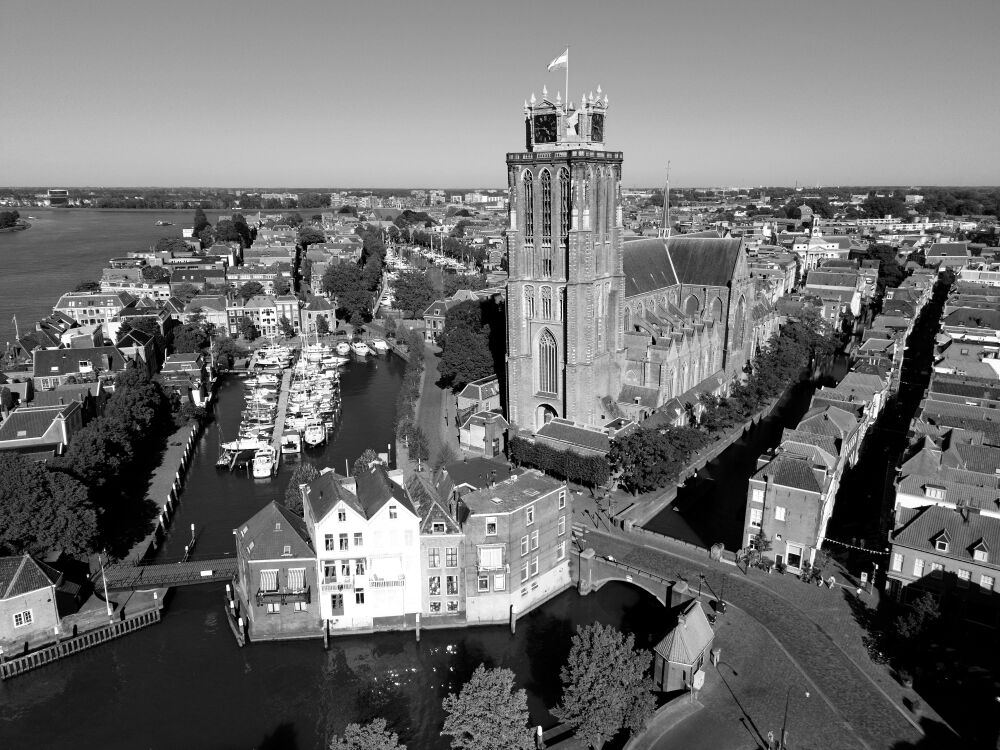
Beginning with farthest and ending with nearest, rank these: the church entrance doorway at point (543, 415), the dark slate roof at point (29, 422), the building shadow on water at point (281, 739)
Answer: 1. the church entrance doorway at point (543, 415)
2. the dark slate roof at point (29, 422)
3. the building shadow on water at point (281, 739)

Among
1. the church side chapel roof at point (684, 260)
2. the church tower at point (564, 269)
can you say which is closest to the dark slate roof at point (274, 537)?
the church tower at point (564, 269)

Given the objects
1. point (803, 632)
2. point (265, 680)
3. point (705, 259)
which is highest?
point (705, 259)

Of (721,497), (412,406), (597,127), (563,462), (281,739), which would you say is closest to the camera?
→ (281,739)

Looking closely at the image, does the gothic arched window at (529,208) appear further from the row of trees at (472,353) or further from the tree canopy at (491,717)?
the tree canopy at (491,717)

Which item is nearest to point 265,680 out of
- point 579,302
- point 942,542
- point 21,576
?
point 21,576

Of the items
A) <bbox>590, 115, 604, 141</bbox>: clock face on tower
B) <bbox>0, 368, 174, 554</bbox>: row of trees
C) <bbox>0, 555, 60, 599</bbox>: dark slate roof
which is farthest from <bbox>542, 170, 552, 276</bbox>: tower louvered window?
<bbox>0, 555, 60, 599</bbox>: dark slate roof

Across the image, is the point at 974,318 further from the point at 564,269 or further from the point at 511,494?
the point at 511,494
